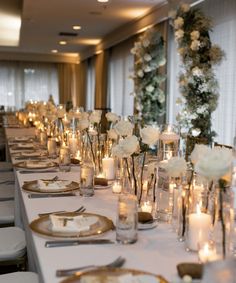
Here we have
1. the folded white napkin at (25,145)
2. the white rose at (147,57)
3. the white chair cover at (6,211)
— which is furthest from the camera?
the white rose at (147,57)

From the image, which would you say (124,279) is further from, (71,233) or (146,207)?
(146,207)

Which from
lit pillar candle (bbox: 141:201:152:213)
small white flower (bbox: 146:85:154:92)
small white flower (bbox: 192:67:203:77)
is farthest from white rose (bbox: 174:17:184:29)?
lit pillar candle (bbox: 141:201:152:213)

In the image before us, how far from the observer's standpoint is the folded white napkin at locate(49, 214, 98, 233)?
1518 mm

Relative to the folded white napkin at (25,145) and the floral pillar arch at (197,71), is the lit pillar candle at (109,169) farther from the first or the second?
the floral pillar arch at (197,71)

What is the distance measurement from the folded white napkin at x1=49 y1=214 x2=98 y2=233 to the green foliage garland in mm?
3608

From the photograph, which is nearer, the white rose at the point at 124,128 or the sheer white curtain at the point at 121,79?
the white rose at the point at 124,128

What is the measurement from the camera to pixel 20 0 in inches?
309

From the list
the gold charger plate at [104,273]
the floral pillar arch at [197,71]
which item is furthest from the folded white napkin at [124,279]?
the floral pillar arch at [197,71]

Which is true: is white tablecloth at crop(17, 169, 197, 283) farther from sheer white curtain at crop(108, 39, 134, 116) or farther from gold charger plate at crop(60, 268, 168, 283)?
sheer white curtain at crop(108, 39, 134, 116)

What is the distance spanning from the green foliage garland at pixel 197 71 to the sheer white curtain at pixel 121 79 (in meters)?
3.63

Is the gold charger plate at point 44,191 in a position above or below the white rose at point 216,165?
below

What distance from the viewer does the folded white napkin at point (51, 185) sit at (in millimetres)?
2186

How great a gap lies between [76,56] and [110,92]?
4.68m

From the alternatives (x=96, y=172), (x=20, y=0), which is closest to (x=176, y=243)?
(x=96, y=172)
